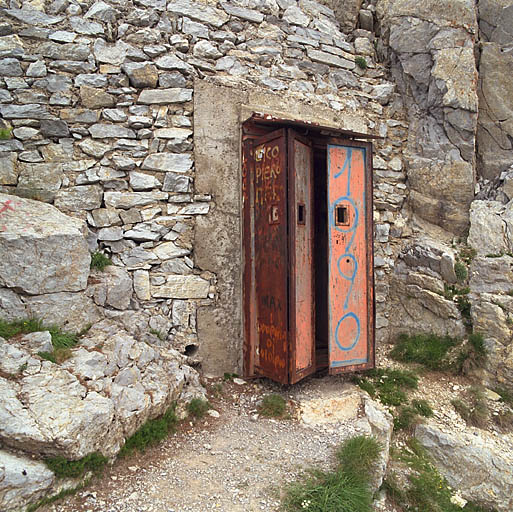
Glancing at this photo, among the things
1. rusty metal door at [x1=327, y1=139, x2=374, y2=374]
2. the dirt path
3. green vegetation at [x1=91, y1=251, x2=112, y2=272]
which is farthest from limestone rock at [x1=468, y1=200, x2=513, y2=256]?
green vegetation at [x1=91, y1=251, x2=112, y2=272]

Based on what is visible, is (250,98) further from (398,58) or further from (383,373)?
(383,373)

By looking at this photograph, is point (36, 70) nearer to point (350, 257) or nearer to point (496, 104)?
point (350, 257)

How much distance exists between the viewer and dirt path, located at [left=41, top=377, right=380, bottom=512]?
2.57m

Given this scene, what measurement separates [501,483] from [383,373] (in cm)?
137

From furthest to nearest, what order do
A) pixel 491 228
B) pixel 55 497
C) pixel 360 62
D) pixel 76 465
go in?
pixel 360 62, pixel 491 228, pixel 76 465, pixel 55 497

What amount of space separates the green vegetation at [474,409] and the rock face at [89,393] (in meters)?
2.59

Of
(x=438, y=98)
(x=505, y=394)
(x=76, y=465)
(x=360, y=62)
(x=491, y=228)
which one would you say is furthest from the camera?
(x=360, y=62)

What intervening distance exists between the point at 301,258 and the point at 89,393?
2.15 meters

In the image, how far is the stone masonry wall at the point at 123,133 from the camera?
153 inches

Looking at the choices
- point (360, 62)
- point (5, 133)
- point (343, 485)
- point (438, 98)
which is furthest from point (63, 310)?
point (438, 98)

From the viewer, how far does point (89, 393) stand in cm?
288

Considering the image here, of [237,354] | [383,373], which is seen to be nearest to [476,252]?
[383,373]

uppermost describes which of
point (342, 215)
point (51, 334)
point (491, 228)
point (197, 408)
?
point (342, 215)

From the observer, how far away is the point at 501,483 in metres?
3.62
